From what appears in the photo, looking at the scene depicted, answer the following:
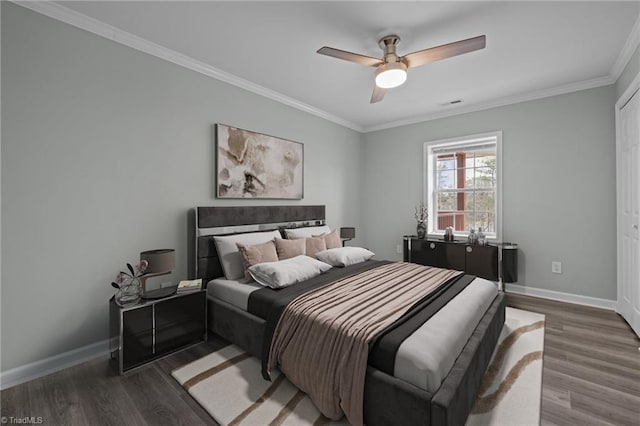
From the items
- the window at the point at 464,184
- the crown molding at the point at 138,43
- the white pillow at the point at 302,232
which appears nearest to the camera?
the crown molding at the point at 138,43

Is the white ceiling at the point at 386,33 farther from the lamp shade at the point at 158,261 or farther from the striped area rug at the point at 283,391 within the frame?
the striped area rug at the point at 283,391

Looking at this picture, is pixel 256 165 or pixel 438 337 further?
pixel 256 165

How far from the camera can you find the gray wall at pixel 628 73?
2.58 m

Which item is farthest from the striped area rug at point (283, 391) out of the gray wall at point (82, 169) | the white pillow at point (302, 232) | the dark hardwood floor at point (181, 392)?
the white pillow at point (302, 232)

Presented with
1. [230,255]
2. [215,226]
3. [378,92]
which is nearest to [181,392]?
[230,255]

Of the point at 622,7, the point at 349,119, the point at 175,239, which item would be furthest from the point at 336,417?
the point at 349,119

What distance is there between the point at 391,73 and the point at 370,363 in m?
2.25

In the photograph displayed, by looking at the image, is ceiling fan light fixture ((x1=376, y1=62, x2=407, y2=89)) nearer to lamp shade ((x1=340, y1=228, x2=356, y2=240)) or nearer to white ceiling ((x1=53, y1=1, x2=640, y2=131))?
white ceiling ((x1=53, y1=1, x2=640, y2=131))

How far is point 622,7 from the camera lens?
2131mm

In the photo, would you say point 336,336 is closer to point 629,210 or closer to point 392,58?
point 392,58

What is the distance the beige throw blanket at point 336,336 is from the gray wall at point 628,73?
8.84 ft

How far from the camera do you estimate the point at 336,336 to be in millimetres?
1745

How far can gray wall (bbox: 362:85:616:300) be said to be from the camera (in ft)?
11.1

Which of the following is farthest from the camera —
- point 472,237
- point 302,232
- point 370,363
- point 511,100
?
point 472,237
